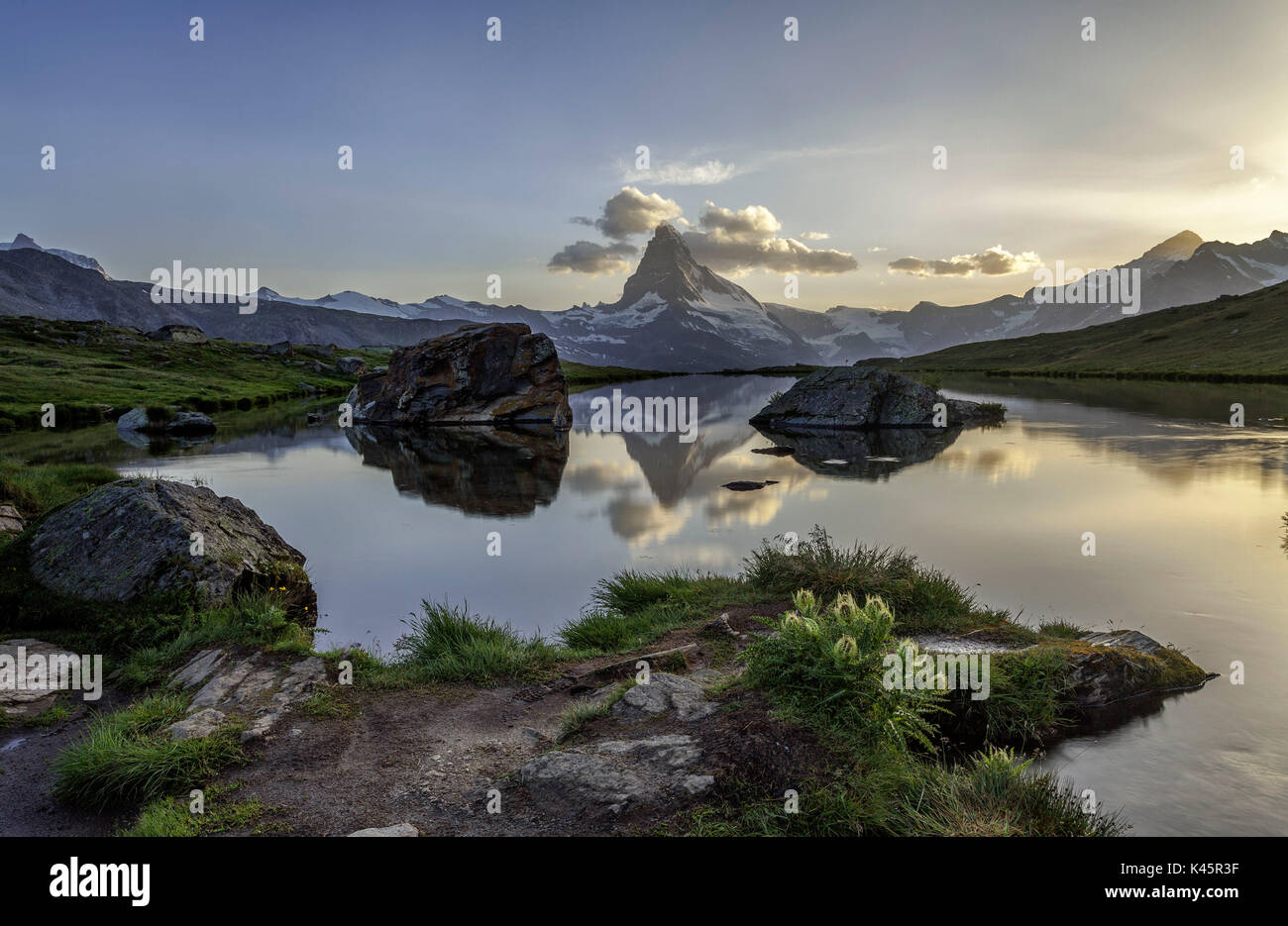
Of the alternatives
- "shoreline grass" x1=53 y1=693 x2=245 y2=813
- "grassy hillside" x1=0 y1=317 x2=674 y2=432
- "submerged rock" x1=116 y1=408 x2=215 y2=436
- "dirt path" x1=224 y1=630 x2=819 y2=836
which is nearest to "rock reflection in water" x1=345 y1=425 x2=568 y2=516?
"submerged rock" x1=116 y1=408 x2=215 y2=436

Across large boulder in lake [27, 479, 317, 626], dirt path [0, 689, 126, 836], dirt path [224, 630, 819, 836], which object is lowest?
dirt path [0, 689, 126, 836]

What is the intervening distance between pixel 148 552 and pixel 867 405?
48.7 meters

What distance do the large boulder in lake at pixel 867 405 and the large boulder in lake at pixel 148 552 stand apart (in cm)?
4495

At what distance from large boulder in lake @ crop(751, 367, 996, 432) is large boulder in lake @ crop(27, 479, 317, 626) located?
147ft

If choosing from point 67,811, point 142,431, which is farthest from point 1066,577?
point 142,431

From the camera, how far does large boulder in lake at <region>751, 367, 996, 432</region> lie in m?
52.5

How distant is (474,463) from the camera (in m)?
38.7

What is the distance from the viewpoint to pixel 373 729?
28.6 feet

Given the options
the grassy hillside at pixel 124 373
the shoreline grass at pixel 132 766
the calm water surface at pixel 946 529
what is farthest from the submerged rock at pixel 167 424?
the shoreline grass at pixel 132 766

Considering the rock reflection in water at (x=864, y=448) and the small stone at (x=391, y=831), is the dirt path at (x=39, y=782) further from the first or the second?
the rock reflection in water at (x=864, y=448)

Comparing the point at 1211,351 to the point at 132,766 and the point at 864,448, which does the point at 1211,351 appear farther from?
the point at 132,766

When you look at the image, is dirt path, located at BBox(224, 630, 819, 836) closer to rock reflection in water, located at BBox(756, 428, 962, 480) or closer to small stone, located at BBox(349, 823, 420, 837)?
small stone, located at BBox(349, 823, 420, 837)
